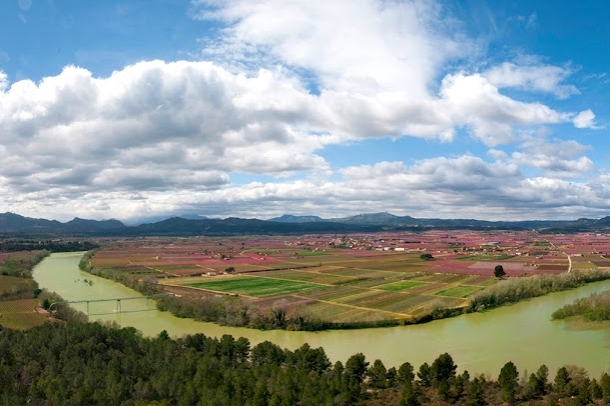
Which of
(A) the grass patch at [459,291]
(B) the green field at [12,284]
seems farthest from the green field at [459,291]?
(B) the green field at [12,284]

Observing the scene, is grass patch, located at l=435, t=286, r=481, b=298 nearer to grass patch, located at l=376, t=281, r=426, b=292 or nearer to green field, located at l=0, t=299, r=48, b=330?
grass patch, located at l=376, t=281, r=426, b=292

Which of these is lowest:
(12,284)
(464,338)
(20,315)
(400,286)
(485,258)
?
(464,338)

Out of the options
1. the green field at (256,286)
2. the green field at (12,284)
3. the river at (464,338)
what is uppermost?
the green field at (12,284)

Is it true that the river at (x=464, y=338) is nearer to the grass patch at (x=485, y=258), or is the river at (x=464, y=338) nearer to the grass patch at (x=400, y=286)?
the grass patch at (x=400, y=286)

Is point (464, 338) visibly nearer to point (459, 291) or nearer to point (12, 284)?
point (459, 291)

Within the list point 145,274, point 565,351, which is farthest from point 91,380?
point 145,274

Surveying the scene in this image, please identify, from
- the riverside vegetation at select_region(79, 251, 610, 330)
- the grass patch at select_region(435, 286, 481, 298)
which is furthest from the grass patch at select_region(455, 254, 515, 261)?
the grass patch at select_region(435, 286, 481, 298)

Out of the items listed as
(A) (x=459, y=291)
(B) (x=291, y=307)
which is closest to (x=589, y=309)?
(A) (x=459, y=291)
